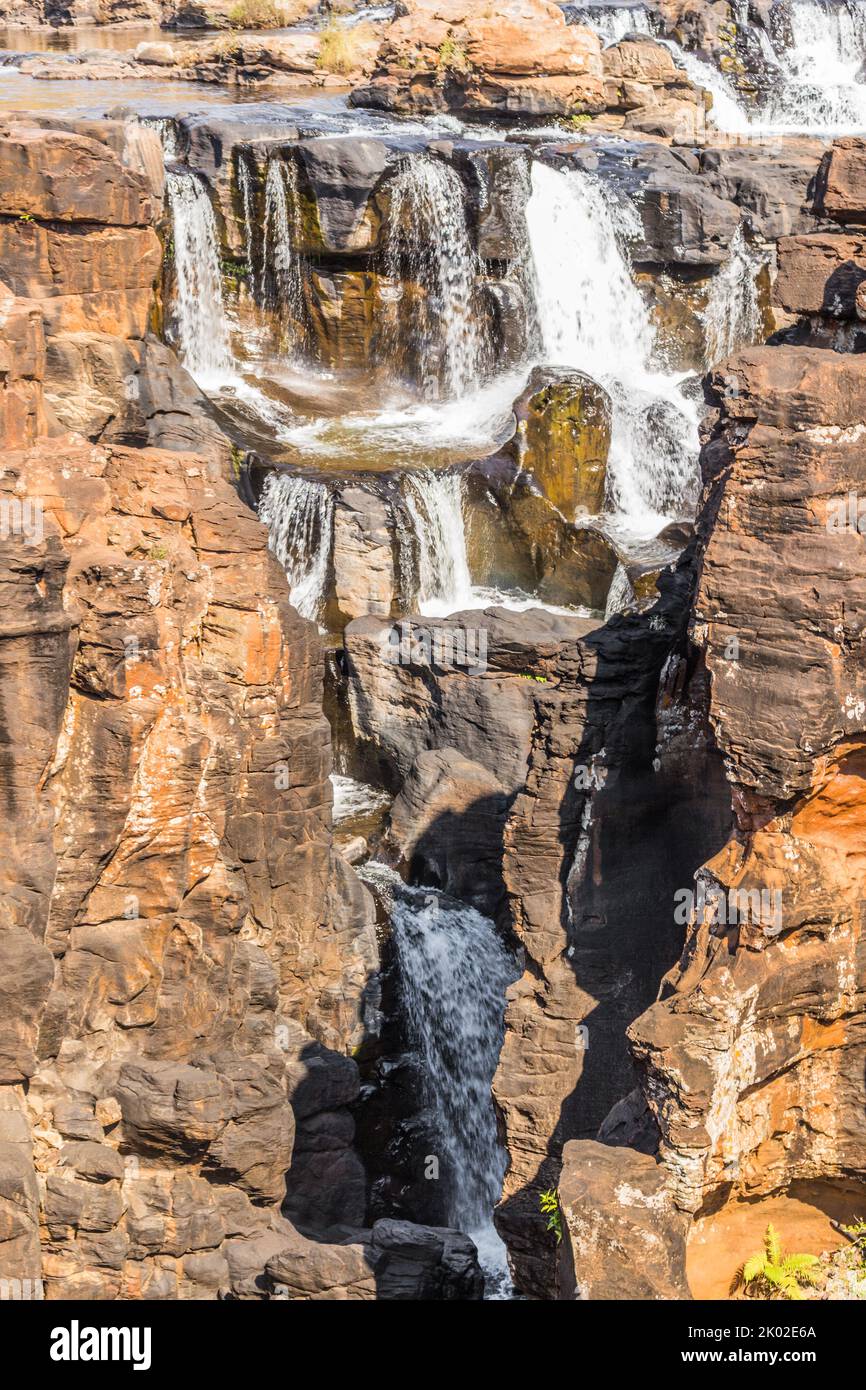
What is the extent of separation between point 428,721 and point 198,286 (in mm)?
11913

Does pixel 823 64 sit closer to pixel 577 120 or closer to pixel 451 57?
pixel 577 120

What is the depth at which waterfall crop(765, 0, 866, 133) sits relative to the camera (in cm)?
4112

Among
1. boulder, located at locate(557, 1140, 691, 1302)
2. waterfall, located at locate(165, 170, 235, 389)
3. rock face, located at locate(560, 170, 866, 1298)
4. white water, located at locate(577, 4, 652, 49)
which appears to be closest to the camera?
boulder, located at locate(557, 1140, 691, 1302)

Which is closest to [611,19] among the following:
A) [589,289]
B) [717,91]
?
[717,91]

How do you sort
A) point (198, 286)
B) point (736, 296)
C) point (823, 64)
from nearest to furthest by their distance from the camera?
point (198, 286), point (736, 296), point (823, 64)

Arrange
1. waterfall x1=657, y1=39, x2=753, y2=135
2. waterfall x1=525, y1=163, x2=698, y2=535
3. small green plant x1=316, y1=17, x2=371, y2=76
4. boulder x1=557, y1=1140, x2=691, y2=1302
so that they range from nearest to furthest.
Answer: boulder x1=557, y1=1140, x2=691, y2=1302 → waterfall x1=525, y1=163, x2=698, y2=535 → waterfall x1=657, y1=39, x2=753, y2=135 → small green plant x1=316, y1=17, x2=371, y2=76

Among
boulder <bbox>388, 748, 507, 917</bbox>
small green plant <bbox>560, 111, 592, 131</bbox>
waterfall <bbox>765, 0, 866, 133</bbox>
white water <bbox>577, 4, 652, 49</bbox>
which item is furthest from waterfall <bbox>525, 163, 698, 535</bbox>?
boulder <bbox>388, 748, 507, 917</bbox>

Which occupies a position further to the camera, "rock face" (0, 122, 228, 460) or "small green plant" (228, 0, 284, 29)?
"small green plant" (228, 0, 284, 29)

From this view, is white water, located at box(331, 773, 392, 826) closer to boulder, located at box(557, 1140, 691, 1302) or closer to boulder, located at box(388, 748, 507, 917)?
boulder, located at box(388, 748, 507, 917)

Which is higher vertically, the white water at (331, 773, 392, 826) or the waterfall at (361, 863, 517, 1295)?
the white water at (331, 773, 392, 826)

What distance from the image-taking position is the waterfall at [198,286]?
3103cm

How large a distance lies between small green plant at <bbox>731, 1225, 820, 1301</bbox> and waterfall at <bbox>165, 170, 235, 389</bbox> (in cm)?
2203

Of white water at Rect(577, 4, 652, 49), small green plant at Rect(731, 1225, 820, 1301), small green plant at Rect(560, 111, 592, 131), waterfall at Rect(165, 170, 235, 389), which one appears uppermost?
white water at Rect(577, 4, 652, 49)

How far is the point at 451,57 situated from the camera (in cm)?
3853
